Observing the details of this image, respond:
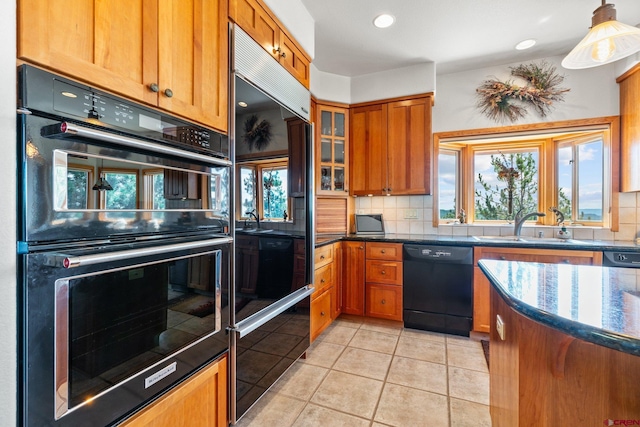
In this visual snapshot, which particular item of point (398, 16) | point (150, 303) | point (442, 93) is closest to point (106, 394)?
point (150, 303)

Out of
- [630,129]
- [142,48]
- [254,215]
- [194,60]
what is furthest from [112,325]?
[630,129]

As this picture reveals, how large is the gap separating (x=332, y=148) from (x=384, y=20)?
4.17 ft

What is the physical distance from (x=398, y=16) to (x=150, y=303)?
2596 millimetres

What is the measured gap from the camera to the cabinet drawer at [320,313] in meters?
2.35

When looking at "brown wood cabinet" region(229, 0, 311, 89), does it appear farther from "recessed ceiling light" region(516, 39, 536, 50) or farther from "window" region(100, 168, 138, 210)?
"recessed ceiling light" region(516, 39, 536, 50)

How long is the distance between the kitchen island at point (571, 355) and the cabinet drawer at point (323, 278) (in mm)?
1532

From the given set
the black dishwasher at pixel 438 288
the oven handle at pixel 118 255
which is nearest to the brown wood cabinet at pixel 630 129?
the black dishwasher at pixel 438 288

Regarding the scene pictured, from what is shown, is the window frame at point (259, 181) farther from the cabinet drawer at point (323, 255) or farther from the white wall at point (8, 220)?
the white wall at point (8, 220)

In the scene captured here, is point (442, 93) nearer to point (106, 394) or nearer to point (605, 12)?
point (605, 12)

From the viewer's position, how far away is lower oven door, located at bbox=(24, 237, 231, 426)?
0.73 meters

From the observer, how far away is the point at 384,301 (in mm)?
2883

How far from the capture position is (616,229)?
2678 millimetres

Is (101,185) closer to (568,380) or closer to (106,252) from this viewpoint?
(106,252)

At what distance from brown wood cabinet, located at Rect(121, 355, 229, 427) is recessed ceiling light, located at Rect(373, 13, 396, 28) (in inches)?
104
